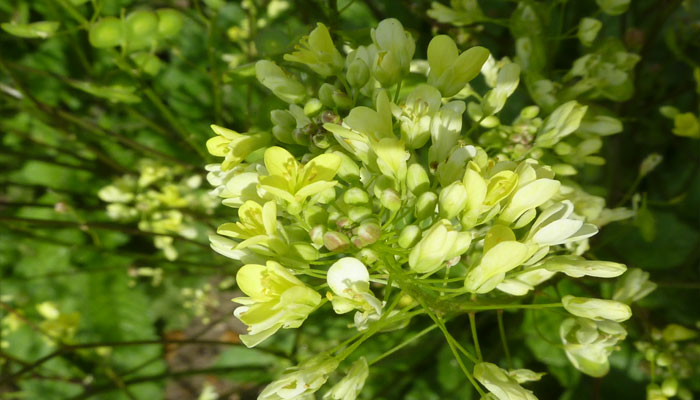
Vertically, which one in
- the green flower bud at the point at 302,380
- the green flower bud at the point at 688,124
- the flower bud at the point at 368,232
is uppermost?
the flower bud at the point at 368,232

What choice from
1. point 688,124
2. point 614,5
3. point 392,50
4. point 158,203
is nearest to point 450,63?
point 392,50

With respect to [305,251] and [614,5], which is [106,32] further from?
[614,5]

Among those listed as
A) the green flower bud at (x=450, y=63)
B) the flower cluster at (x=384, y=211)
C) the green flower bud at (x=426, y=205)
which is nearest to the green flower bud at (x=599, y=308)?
the flower cluster at (x=384, y=211)

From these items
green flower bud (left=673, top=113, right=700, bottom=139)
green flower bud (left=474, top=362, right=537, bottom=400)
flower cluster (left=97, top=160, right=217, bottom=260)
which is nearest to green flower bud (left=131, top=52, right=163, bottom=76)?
flower cluster (left=97, top=160, right=217, bottom=260)

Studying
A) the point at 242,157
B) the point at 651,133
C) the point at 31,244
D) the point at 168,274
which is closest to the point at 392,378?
the point at 168,274

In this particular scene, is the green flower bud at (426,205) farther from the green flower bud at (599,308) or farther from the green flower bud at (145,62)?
the green flower bud at (145,62)

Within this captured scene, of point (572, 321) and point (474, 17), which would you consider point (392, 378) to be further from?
point (474, 17)
